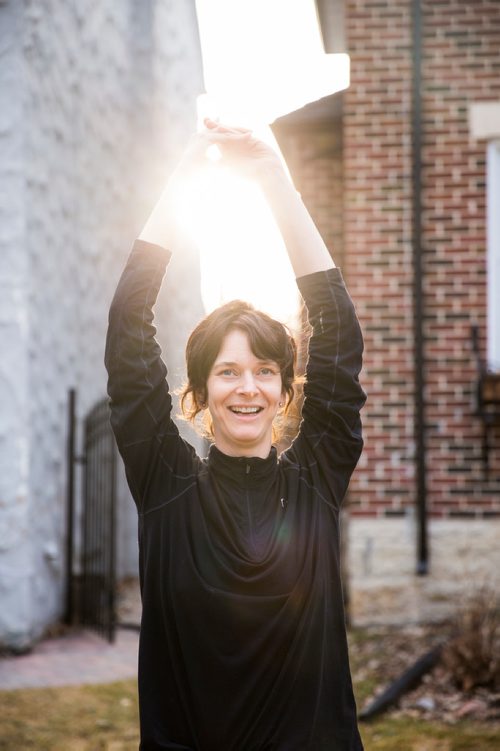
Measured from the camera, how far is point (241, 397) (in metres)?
1.73

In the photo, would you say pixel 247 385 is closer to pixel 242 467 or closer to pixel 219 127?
pixel 242 467

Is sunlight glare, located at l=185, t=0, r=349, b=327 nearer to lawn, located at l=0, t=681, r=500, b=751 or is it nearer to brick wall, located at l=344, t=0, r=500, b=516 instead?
lawn, located at l=0, t=681, r=500, b=751

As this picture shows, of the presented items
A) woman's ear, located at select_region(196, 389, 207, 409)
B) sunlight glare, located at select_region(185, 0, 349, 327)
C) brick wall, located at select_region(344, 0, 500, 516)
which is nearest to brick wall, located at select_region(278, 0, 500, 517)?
brick wall, located at select_region(344, 0, 500, 516)

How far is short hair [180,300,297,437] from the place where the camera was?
69.1 inches

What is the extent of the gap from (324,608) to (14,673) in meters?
4.18

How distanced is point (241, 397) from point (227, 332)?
0.46 feet

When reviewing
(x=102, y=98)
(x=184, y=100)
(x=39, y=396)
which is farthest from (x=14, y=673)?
(x=184, y=100)

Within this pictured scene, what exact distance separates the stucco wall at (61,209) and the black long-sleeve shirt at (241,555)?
4.33 metres

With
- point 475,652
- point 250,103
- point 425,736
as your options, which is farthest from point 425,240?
point 250,103

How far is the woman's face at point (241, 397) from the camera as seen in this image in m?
1.73

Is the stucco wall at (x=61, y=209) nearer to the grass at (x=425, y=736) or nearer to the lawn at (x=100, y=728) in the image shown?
the lawn at (x=100, y=728)

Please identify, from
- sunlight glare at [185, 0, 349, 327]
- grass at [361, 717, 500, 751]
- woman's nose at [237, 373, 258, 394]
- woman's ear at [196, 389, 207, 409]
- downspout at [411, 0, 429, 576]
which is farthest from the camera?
downspout at [411, 0, 429, 576]

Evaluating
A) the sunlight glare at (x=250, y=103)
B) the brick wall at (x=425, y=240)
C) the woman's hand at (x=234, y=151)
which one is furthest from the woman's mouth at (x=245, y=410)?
the brick wall at (x=425, y=240)

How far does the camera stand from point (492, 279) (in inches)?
253
